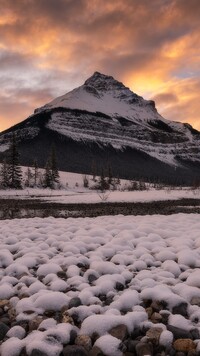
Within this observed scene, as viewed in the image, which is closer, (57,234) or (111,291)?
(111,291)

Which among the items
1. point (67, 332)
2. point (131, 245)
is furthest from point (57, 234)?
point (67, 332)

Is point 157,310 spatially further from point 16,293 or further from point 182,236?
point 182,236

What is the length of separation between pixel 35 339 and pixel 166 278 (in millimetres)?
3250

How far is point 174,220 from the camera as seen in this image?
1557 centimetres

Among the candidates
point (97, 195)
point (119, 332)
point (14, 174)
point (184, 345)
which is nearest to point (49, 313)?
point (119, 332)

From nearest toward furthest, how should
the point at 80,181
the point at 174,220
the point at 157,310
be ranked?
the point at 157,310 < the point at 174,220 < the point at 80,181

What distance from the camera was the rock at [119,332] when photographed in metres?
5.07

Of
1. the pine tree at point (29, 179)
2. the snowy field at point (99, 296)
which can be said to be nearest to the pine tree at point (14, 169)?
the pine tree at point (29, 179)

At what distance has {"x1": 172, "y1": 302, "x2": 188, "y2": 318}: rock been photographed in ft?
19.2

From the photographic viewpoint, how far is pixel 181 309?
5.88m

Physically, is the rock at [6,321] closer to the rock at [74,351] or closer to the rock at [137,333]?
the rock at [74,351]

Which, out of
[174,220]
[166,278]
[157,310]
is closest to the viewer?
[157,310]

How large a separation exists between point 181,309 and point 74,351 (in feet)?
6.67

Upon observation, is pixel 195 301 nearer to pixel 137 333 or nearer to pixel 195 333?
pixel 195 333
